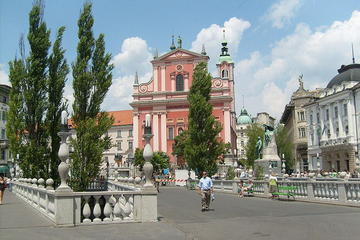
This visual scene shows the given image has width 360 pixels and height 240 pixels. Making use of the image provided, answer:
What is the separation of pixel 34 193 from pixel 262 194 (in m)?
14.4

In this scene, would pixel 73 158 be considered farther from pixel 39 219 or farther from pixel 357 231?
pixel 357 231

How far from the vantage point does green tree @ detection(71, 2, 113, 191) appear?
20391 mm

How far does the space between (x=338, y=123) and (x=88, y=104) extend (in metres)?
47.9

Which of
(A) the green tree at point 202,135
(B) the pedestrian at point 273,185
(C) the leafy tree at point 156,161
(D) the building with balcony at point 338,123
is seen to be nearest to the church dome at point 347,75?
(D) the building with balcony at point 338,123

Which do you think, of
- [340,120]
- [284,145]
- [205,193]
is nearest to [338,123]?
[340,120]

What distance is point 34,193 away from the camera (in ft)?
57.8

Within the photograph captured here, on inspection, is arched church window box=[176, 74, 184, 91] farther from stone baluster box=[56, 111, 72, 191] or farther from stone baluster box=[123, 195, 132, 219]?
stone baluster box=[123, 195, 132, 219]

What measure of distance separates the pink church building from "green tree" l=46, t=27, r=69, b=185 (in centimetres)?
4755

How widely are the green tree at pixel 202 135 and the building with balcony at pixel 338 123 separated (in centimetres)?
1894

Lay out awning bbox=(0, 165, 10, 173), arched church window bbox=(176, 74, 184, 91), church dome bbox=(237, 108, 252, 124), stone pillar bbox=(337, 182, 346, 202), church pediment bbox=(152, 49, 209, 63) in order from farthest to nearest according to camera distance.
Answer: church dome bbox=(237, 108, 252, 124)
arched church window bbox=(176, 74, 184, 91)
church pediment bbox=(152, 49, 209, 63)
awning bbox=(0, 165, 10, 173)
stone pillar bbox=(337, 182, 346, 202)

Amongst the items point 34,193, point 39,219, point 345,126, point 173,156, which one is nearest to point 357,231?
point 39,219

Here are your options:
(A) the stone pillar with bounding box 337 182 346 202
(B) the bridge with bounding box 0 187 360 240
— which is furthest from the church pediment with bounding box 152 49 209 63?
(B) the bridge with bounding box 0 187 360 240

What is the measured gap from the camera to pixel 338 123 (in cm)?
6050

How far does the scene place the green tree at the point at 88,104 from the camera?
2039 cm
